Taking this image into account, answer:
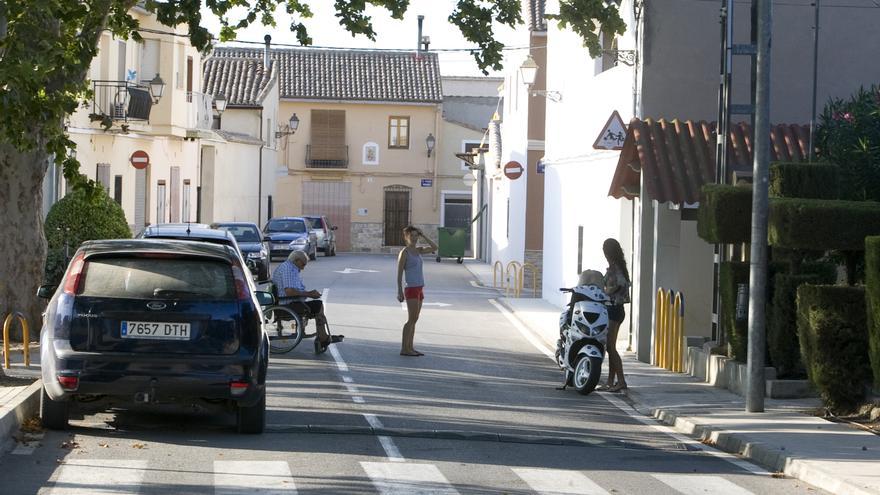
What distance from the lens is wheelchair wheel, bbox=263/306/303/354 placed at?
1912 centimetres

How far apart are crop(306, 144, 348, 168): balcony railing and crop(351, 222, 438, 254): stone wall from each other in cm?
316

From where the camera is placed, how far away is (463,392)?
15852mm

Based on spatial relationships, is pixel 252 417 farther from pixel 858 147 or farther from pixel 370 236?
pixel 370 236

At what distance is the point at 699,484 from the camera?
10156 millimetres

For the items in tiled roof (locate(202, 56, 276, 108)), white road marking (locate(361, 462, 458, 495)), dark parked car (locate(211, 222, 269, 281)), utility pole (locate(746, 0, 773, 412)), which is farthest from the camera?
tiled roof (locate(202, 56, 276, 108))

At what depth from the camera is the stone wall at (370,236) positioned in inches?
2736

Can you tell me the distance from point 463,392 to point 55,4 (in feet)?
20.1

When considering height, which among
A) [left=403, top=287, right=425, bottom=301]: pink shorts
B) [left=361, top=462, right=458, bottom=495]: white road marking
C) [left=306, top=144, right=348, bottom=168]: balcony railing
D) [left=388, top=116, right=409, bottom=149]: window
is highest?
[left=388, top=116, right=409, bottom=149]: window

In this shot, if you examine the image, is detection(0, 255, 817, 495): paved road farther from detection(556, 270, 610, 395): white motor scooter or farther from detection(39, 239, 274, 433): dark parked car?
detection(39, 239, 274, 433): dark parked car

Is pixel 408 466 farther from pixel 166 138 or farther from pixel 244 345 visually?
pixel 166 138

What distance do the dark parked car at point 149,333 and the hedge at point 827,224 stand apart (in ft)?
19.2

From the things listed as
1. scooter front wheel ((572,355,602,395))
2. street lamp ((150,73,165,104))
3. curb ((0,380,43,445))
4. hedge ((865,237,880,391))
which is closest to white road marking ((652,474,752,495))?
hedge ((865,237,880,391))

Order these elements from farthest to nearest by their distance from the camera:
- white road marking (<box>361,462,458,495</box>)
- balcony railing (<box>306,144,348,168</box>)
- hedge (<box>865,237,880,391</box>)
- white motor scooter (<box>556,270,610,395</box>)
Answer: balcony railing (<box>306,144,348,168</box>), white motor scooter (<box>556,270,610,395</box>), hedge (<box>865,237,880,391</box>), white road marking (<box>361,462,458,495</box>)

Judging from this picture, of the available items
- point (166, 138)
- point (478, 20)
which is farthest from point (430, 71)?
point (478, 20)
